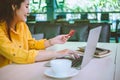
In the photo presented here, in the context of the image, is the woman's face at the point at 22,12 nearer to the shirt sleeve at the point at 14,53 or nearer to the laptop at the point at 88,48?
the shirt sleeve at the point at 14,53

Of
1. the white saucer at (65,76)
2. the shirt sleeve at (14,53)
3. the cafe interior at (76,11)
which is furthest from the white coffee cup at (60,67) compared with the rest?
the cafe interior at (76,11)

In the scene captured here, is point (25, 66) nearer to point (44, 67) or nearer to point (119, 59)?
point (44, 67)

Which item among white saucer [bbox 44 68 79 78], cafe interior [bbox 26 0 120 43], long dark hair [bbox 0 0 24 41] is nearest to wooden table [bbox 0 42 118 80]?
white saucer [bbox 44 68 79 78]

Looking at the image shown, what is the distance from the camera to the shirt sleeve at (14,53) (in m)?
1.53

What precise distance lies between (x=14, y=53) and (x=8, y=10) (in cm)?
30

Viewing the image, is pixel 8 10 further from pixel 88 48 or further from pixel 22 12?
pixel 88 48

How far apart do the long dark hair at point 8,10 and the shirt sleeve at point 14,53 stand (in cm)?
13

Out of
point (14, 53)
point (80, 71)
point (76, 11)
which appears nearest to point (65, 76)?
point (80, 71)

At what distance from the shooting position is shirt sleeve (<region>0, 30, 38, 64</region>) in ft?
5.03

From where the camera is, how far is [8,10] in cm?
164

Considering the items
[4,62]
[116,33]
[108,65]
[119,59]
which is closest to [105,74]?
[108,65]

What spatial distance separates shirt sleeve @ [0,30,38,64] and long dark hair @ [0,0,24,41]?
0.42ft

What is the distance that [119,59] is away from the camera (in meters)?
1.66

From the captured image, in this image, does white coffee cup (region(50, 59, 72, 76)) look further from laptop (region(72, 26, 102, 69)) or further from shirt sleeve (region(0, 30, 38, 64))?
shirt sleeve (region(0, 30, 38, 64))
